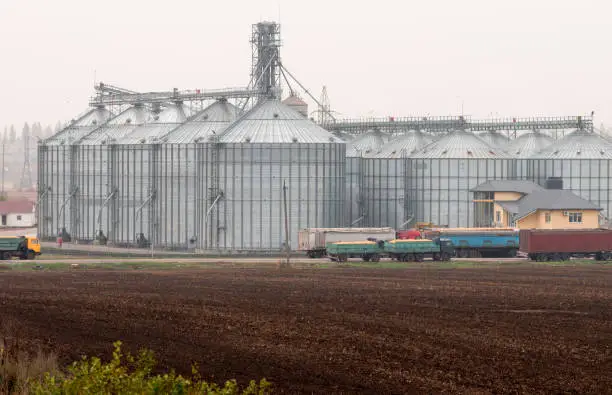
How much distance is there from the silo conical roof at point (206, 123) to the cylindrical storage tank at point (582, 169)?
3615cm

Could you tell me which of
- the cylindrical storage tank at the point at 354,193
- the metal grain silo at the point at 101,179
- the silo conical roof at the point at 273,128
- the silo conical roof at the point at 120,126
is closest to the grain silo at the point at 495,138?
the cylindrical storage tank at the point at 354,193

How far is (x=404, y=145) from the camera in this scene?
454 feet

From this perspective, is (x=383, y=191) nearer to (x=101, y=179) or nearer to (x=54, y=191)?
(x=101, y=179)

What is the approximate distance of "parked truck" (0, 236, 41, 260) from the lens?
9575cm

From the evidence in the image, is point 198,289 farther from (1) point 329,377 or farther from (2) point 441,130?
(2) point 441,130

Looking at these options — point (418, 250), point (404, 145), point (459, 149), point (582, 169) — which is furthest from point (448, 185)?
point (418, 250)

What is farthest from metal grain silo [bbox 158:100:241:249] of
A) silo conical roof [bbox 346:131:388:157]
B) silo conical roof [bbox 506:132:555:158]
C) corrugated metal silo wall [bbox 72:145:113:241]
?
silo conical roof [bbox 506:132:555:158]

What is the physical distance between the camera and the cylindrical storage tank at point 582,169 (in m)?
124

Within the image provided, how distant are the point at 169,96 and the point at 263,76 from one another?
1489cm

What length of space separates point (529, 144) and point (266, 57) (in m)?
37.0

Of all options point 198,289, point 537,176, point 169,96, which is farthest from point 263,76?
point 198,289

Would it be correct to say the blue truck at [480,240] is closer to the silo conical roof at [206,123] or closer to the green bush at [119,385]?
the silo conical roof at [206,123]

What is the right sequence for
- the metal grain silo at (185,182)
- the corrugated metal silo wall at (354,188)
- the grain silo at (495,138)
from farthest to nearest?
the grain silo at (495,138), the corrugated metal silo wall at (354,188), the metal grain silo at (185,182)

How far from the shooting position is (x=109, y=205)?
128375 millimetres
